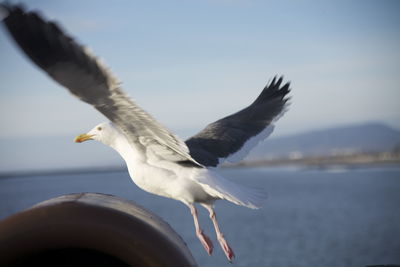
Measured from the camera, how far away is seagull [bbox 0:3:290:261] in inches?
196

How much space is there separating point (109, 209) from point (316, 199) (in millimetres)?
53135

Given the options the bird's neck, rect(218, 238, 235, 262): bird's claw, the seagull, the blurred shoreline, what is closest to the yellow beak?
the seagull

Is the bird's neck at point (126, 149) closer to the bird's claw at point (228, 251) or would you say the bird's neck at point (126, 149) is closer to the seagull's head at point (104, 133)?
the seagull's head at point (104, 133)

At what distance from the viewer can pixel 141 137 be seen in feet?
19.4

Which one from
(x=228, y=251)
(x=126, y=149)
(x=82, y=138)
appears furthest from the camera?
(x=82, y=138)

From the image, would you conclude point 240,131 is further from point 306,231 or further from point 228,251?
point 306,231

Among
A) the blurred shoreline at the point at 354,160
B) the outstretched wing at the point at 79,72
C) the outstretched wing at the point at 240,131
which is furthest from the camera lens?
the blurred shoreline at the point at 354,160

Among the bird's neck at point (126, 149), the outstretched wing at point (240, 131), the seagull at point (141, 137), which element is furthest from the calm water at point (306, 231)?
the bird's neck at point (126, 149)

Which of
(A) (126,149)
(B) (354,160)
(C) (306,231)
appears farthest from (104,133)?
(B) (354,160)

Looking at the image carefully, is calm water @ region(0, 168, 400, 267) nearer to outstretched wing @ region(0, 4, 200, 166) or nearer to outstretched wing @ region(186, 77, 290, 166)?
outstretched wing @ region(186, 77, 290, 166)

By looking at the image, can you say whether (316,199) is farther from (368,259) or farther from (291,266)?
(291,266)

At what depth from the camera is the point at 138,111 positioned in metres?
5.55

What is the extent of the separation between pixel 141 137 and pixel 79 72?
1041 millimetres

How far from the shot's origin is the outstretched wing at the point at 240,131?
717 cm
